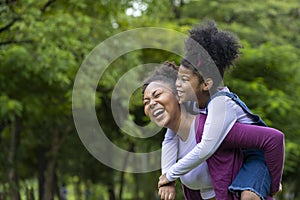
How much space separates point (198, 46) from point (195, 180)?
2.17 ft

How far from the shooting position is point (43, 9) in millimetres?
9195

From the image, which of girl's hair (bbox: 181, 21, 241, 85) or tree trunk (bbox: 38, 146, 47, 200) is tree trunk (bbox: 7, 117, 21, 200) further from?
girl's hair (bbox: 181, 21, 241, 85)

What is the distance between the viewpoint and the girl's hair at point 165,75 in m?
3.28

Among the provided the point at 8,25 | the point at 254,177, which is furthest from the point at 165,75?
the point at 8,25

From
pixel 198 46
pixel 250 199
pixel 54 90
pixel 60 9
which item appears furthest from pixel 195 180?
pixel 54 90

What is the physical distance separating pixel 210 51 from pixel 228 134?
1.38 feet

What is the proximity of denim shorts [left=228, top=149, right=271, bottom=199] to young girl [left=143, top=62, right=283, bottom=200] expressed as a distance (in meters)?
0.03

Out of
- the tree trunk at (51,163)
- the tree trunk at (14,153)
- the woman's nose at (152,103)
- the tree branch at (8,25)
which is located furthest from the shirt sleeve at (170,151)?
the tree trunk at (51,163)

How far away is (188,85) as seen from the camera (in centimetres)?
312

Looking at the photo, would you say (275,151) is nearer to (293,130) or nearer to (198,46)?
(198,46)

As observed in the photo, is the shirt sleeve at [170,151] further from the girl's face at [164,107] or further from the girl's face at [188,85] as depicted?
the girl's face at [188,85]

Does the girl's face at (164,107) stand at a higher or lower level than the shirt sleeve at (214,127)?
higher

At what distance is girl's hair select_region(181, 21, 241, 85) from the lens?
3111 millimetres

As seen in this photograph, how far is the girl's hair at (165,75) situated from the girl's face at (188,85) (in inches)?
3.8
